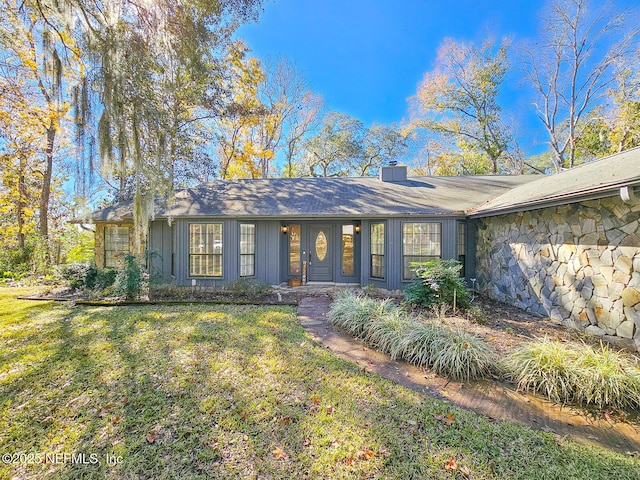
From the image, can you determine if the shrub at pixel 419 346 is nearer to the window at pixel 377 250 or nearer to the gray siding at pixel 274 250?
the gray siding at pixel 274 250

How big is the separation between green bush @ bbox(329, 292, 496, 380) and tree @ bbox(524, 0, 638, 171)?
17344 millimetres

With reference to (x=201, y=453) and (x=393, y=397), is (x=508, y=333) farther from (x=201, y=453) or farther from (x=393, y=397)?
(x=201, y=453)

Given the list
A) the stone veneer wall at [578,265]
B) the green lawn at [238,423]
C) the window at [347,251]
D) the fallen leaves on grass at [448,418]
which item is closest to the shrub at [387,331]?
the green lawn at [238,423]

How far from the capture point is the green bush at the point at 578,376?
104 inches

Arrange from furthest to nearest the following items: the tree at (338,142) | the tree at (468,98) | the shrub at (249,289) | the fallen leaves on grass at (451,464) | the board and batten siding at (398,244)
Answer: the tree at (338,142) → the tree at (468,98) → the board and batten siding at (398,244) → the shrub at (249,289) → the fallen leaves on grass at (451,464)

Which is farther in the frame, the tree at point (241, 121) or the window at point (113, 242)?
the tree at point (241, 121)

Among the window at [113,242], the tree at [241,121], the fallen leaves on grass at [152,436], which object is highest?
the tree at [241,121]

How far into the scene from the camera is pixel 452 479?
1.85 m

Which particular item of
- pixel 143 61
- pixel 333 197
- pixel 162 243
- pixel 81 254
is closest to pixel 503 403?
pixel 333 197

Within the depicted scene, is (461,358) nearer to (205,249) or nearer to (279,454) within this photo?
(279,454)

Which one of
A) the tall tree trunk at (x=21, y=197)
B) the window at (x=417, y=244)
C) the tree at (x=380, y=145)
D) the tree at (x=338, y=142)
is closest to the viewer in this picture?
the window at (x=417, y=244)

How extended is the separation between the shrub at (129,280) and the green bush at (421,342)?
5.11 m

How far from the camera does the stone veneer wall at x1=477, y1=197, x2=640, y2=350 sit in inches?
156

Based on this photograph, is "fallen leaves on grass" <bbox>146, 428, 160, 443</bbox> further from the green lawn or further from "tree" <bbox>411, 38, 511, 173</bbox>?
"tree" <bbox>411, 38, 511, 173</bbox>
